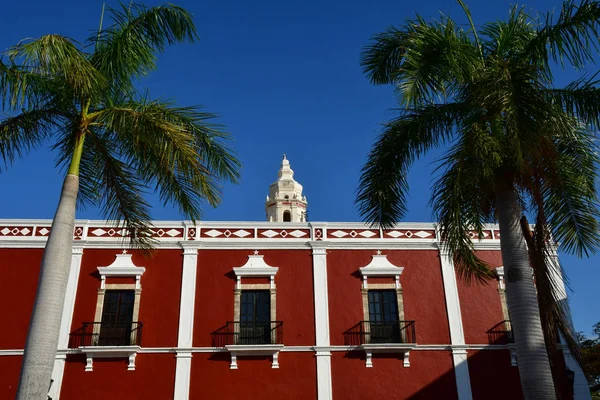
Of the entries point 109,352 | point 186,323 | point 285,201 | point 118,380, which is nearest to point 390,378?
point 186,323

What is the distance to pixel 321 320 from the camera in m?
17.1

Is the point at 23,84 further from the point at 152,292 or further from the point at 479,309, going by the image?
the point at 479,309

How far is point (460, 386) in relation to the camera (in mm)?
16531

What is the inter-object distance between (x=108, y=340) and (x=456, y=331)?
977 cm

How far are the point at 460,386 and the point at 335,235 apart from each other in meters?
5.56

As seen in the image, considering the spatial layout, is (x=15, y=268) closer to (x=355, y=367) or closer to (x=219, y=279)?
(x=219, y=279)

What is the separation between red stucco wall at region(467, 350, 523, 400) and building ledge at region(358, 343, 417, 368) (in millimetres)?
1771

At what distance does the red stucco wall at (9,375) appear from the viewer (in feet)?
51.4

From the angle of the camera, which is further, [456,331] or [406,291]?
[406,291]

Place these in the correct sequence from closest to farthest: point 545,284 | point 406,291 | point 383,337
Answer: point 545,284, point 383,337, point 406,291

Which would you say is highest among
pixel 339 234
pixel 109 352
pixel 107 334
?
pixel 339 234

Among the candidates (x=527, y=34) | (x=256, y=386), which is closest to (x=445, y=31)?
(x=527, y=34)

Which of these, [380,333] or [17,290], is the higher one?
[17,290]

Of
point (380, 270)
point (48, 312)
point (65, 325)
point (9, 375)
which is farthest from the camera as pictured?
point (380, 270)
